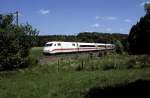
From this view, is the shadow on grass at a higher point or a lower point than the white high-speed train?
lower

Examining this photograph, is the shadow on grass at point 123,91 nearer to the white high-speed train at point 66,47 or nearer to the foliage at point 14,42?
the foliage at point 14,42

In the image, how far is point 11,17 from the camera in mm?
39969

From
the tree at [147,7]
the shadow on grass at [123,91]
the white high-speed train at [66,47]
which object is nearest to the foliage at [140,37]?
the tree at [147,7]

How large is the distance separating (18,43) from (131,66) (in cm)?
1107

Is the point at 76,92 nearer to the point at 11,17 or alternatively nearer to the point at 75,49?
the point at 11,17

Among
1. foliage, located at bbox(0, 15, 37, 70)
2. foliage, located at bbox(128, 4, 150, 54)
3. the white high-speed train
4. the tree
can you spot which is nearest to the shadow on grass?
foliage, located at bbox(128, 4, 150, 54)

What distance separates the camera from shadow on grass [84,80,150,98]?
19.9 metres

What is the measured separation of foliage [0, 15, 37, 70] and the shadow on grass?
1717 cm

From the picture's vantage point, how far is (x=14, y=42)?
126 ft

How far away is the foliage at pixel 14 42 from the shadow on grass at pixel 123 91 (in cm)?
1717

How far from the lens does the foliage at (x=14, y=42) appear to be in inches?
1503

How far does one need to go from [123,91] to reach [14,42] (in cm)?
1977

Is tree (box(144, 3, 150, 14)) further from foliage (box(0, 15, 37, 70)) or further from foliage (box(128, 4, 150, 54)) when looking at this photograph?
foliage (box(0, 15, 37, 70))

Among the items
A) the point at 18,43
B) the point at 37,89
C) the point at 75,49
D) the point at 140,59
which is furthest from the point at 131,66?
the point at 75,49
